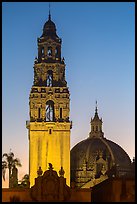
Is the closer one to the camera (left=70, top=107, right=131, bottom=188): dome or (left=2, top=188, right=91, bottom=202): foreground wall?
(left=2, top=188, right=91, bottom=202): foreground wall

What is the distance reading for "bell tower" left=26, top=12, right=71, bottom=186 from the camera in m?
68.4

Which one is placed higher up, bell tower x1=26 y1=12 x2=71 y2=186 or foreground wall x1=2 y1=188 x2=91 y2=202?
bell tower x1=26 y1=12 x2=71 y2=186

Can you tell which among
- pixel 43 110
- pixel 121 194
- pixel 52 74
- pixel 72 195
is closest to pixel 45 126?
pixel 43 110

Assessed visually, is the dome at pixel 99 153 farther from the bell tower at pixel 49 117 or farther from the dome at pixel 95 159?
the bell tower at pixel 49 117

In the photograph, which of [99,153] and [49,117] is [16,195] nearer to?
[49,117]

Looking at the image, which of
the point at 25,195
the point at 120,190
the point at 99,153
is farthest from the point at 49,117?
the point at 120,190

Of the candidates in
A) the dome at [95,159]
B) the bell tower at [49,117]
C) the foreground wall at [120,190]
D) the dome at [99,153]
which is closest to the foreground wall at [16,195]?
the foreground wall at [120,190]

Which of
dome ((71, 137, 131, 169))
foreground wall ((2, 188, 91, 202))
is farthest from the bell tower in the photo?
foreground wall ((2, 188, 91, 202))

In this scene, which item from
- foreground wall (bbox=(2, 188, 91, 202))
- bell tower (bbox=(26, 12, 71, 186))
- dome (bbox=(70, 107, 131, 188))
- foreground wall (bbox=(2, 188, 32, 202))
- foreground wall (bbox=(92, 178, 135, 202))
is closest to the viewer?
foreground wall (bbox=(92, 178, 135, 202))

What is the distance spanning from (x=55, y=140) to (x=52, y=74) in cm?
758

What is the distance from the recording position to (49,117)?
6988 centimetres

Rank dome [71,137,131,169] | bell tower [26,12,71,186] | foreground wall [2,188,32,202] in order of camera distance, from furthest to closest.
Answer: dome [71,137,131,169]
bell tower [26,12,71,186]
foreground wall [2,188,32,202]

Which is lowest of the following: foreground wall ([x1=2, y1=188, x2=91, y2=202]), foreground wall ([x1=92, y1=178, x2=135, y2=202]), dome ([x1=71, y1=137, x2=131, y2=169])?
foreground wall ([x1=2, y1=188, x2=91, y2=202])

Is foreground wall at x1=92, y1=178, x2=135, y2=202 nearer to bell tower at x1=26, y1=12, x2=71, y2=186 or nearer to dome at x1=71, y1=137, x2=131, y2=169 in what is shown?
bell tower at x1=26, y1=12, x2=71, y2=186
